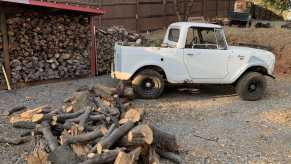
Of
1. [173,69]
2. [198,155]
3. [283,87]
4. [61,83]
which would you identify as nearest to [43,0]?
[61,83]

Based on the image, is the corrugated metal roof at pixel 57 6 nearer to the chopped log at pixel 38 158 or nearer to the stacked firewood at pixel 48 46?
the stacked firewood at pixel 48 46

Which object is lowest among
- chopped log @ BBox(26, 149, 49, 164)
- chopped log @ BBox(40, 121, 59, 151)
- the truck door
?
chopped log @ BBox(26, 149, 49, 164)

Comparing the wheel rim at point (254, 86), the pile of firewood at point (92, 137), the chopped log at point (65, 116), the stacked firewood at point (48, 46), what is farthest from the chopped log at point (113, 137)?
the stacked firewood at point (48, 46)

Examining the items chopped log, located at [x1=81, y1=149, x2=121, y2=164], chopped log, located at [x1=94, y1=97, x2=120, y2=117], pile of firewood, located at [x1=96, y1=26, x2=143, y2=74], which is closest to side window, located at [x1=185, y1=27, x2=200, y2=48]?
pile of firewood, located at [x1=96, y1=26, x2=143, y2=74]

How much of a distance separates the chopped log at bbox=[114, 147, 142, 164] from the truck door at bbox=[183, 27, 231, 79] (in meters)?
4.97

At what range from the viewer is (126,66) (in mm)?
10305

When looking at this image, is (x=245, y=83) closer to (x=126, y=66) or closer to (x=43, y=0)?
(x=126, y=66)

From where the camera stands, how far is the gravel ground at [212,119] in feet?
22.9

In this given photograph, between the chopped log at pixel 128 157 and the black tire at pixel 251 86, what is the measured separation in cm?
566

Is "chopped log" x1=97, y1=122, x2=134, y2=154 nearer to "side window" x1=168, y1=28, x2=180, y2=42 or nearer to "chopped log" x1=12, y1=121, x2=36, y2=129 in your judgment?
"chopped log" x1=12, y1=121, x2=36, y2=129

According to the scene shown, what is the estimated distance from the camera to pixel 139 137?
5992 mm

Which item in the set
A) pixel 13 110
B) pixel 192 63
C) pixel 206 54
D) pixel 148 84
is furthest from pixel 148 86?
pixel 13 110

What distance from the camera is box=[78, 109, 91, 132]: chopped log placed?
21.7 ft

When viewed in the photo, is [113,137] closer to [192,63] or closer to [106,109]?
[106,109]
